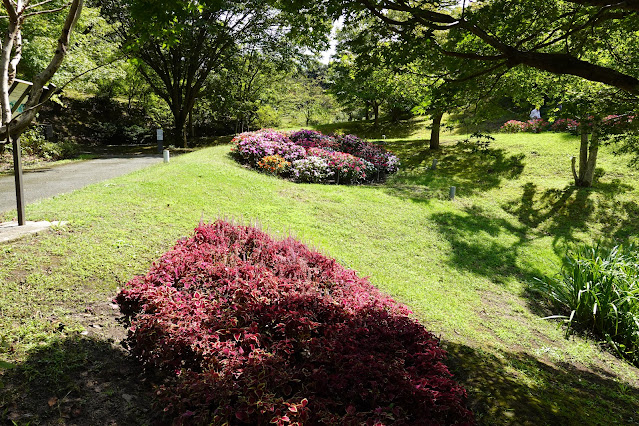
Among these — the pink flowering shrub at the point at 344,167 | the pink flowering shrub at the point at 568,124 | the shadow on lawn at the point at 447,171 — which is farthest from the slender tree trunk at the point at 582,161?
the pink flowering shrub at the point at 344,167

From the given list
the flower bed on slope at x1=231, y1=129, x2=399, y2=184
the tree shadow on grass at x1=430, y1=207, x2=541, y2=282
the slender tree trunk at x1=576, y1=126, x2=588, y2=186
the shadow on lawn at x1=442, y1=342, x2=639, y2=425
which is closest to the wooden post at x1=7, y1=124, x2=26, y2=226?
the shadow on lawn at x1=442, y1=342, x2=639, y2=425

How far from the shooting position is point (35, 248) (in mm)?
4562

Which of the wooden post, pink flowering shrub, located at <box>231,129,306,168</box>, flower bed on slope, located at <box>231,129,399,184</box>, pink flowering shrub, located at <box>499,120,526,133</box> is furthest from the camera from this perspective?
pink flowering shrub, located at <box>499,120,526,133</box>

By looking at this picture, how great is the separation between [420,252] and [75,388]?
19.9ft

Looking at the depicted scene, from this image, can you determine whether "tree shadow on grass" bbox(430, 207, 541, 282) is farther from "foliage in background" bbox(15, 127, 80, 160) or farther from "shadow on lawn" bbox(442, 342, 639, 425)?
"foliage in background" bbox(15, 127, 80, 160)

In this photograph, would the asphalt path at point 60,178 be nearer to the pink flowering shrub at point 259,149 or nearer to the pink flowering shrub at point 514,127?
the pink flowering shrub at point 259,149

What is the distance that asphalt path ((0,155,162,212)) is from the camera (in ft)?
25.0

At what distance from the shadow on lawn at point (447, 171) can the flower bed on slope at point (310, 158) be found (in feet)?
3.20

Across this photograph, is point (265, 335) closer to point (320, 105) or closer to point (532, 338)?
point (532, 338)

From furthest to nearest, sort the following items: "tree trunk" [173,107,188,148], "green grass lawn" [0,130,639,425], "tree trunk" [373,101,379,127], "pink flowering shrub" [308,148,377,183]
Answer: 1. "tree trunk" [373,101,379,127]
2. "tree trunk" [173,107,188,148]
3. "pink flowering shrub" [308,148,377,183]
4. "green grass lawn" [0,130,639,425]

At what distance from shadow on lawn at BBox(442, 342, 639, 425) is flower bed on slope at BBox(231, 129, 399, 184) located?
27.8 feet

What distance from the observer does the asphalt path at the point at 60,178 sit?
300 inches

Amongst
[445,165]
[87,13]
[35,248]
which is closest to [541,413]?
[35,248]

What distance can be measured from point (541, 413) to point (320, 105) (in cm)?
3032
